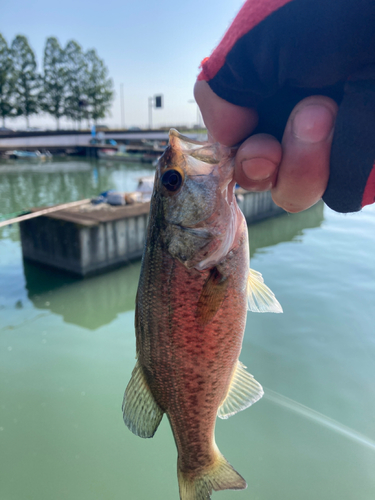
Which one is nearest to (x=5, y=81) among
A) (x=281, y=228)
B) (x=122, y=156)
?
(x=122, y=156)

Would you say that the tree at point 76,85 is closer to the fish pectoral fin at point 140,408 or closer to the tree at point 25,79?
the tree at point 25,79

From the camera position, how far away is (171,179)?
6.16 feet

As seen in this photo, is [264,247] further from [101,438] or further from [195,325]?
[195,325]

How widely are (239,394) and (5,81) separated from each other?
70.8m

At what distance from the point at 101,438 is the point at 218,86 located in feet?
13.8

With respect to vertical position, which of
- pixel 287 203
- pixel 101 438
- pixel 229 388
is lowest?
pixel 101 438

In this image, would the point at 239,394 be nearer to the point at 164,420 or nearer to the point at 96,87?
the point at 164,420

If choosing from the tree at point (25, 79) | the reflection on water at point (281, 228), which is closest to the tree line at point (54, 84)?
the tree at point (25, 79)

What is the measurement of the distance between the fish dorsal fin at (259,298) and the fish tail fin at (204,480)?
924 millimetres

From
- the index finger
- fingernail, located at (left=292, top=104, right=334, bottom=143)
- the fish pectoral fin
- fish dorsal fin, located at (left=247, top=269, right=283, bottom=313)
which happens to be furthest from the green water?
fingernail, located at (left=292, top=104, right=334, bottom=143)

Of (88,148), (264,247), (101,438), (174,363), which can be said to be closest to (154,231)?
(174,363)

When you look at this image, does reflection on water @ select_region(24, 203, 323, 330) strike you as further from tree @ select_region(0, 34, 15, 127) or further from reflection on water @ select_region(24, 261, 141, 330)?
tree @ select_region(0, 34, 15, 127)

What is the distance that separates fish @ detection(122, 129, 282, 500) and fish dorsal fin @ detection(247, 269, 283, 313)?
10cm

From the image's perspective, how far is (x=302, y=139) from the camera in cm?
136
